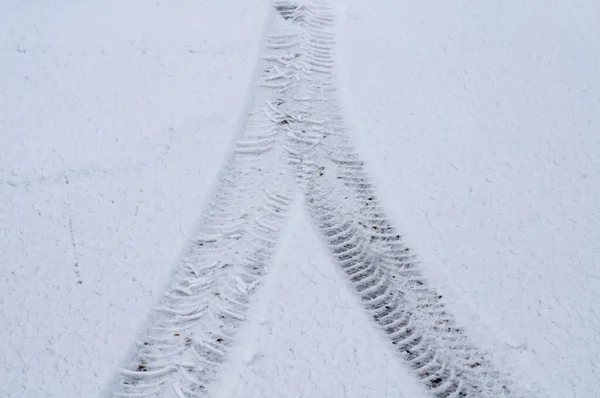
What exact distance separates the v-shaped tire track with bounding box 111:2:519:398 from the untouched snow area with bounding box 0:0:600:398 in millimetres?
10

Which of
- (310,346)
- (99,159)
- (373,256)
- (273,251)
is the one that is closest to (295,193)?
(273,251)

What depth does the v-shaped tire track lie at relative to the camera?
6.95 feet

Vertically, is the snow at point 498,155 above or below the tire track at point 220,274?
above

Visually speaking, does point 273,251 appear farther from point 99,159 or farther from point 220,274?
point 99,159

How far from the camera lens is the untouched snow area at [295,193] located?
215 cm

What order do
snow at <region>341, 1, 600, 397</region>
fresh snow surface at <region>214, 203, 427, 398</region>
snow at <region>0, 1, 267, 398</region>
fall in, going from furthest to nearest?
snow at <region>341, 1, 600, 397</region> < snow at <region>0, 1, 267, 398</region> < fresh snow surface at <region>214, 203, 427, 398</region>

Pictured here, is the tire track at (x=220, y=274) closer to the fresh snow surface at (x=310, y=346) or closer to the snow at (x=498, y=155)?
the fresh snow surface at (x=310, y=346)

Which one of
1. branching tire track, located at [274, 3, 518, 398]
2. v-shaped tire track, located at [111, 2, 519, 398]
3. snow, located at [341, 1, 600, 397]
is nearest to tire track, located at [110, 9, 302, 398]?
v-shaped tire track, located at [111, 2, 519, 398]

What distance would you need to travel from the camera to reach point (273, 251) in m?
2.50

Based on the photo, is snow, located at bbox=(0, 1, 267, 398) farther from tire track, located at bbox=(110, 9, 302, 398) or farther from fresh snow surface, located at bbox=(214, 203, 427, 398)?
fresh snow surface, located at bbox=(214, 203, 427, 398)

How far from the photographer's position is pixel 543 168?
2.90m

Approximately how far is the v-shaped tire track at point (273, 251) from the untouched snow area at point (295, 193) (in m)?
0.01

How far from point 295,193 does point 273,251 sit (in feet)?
1.24

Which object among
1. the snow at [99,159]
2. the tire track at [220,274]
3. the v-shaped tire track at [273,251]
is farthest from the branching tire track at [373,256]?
the snow at [99,159]
